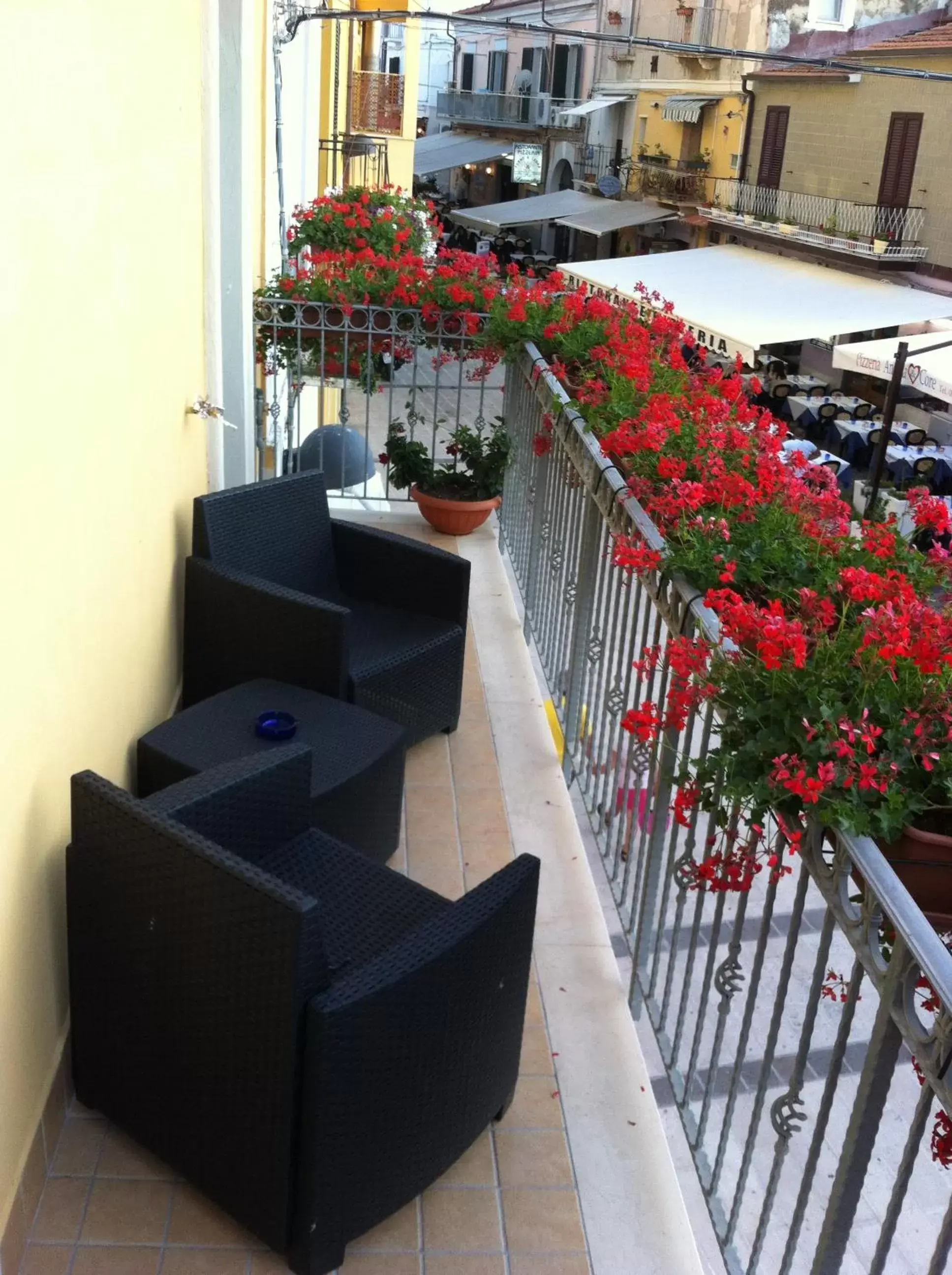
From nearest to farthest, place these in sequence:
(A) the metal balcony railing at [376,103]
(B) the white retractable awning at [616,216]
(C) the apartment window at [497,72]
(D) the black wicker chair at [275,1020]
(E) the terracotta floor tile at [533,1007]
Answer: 1. (D) the black wicker chair at [275,1020]
2. (E) the terracotta floor tile at [533,1007]
3. (A) the metal balcony railing at [376,103]
4. (B) the white retractable awning at [616,216]
5. (C) the apartment window at [497,72]

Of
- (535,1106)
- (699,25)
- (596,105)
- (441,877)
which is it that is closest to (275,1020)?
(535,1106)

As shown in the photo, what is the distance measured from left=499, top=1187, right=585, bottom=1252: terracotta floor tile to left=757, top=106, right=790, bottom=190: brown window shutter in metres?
25.4

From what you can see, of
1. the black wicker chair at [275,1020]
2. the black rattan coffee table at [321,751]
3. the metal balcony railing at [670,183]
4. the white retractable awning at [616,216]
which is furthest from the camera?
the white retractable awning at [616,216]

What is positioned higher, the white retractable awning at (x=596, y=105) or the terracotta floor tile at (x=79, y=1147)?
the white retractable awning at (x=596, y=105)

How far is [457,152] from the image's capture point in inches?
1594

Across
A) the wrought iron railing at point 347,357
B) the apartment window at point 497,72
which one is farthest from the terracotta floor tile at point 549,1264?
the apartment window at point 497,72

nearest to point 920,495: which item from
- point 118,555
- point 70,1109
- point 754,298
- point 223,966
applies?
point 223,966

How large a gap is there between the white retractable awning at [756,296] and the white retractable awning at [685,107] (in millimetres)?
8387

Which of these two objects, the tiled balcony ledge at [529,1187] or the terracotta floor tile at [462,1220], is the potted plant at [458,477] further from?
the terracotta floor tile at [462,1220]

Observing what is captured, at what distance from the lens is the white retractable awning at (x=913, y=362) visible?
39.4ft

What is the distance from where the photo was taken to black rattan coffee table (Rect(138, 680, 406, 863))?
9.73ft

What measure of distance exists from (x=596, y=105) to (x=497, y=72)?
12.4 meters

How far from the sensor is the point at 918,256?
790 inches

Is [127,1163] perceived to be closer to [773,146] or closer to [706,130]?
[773,146]
